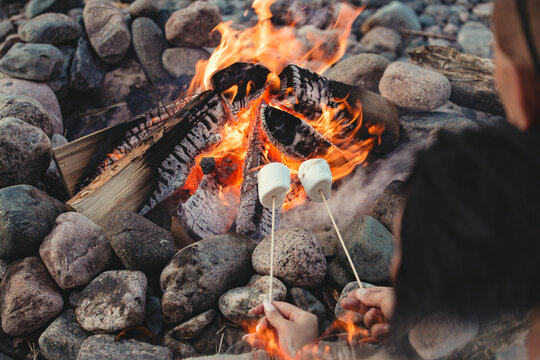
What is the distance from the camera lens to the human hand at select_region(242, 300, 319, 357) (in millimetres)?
1462

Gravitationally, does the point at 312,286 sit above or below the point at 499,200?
below

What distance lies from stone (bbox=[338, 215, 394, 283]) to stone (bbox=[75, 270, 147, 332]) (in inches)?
49.3

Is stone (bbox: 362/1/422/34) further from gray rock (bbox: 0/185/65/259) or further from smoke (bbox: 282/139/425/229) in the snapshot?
gray rock (bbox: 0/185/65/259)

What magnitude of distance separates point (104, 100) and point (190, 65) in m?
1.13

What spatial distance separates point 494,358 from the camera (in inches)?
61.7

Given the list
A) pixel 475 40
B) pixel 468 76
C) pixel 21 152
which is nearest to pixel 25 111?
pixel 21 152

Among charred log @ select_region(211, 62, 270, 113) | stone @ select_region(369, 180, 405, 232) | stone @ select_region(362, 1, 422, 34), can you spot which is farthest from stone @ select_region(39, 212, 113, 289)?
stone @ select_region(362, 1, 422, 34)

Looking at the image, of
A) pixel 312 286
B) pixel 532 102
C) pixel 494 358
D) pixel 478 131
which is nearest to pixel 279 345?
pixel 312 286

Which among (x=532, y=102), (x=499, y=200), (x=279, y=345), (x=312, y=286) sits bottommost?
(x=312, y=286)

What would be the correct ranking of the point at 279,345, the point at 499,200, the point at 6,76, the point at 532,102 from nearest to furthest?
the point at 499,200
the point at 532,102
the point at 279,345
the point at 6,76

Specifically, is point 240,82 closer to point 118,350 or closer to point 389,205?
point 389,205

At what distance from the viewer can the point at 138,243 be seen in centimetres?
228

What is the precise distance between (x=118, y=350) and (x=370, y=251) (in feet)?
5.06

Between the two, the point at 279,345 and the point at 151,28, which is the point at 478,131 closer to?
the point at 279,345
